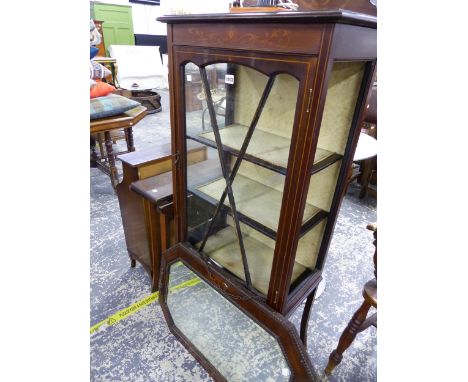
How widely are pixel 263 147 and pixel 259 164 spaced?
3.0 inches

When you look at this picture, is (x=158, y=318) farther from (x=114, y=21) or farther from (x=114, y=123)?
(x=114, y=21)

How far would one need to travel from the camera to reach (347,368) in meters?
1.29

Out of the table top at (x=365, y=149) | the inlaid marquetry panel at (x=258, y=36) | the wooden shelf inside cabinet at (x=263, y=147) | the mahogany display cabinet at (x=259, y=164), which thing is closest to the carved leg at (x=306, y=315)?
the mahogany display cabinet at (x=259, y=164)

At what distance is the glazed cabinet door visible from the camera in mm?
829

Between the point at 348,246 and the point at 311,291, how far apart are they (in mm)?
1034

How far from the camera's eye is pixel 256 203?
1.03 m

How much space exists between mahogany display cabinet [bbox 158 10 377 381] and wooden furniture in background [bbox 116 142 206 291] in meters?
0.14

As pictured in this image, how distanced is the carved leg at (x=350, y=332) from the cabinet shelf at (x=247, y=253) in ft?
0.86

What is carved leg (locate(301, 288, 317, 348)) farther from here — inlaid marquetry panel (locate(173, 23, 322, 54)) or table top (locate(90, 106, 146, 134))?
table top (locate(90, 106, 146, 134))

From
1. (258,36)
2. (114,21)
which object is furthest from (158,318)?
(114,21)

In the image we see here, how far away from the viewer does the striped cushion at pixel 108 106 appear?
196cm

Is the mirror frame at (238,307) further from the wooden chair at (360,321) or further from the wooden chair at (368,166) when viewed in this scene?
the wooden chair at (368,166)
